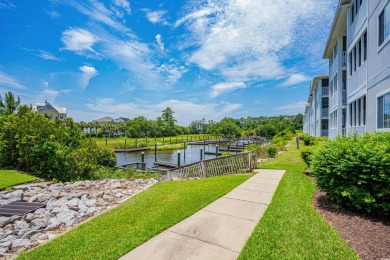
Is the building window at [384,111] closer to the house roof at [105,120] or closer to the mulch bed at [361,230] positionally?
the mulch bed at [361,230]

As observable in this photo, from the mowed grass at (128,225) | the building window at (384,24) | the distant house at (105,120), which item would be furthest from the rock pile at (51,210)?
the distant house at (105,120)

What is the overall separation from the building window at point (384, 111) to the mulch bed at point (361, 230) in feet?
12.1

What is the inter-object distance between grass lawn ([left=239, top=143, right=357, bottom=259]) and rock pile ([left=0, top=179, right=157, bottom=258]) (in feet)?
12.6

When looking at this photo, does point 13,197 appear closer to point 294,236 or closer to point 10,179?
point 10,179

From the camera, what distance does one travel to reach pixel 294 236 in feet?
11.9

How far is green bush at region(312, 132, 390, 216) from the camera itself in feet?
13.5

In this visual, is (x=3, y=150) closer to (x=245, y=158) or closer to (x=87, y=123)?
(x=245, y=158)

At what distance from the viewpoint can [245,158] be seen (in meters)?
10.4

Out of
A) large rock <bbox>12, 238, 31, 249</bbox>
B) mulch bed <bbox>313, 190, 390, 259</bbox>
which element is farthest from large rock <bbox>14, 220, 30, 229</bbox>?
mulch bed <bbox>313, 190, 390, 259</bbox>

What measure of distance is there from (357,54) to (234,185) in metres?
8.49

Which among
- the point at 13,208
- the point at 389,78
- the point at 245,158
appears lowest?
the point at 13,208

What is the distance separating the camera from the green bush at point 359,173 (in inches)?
163

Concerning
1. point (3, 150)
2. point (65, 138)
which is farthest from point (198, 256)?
point (3, 150)

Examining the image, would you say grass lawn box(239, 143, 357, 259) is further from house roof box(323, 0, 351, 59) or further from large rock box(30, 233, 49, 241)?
house roof box(323, 0, 351, 59)
